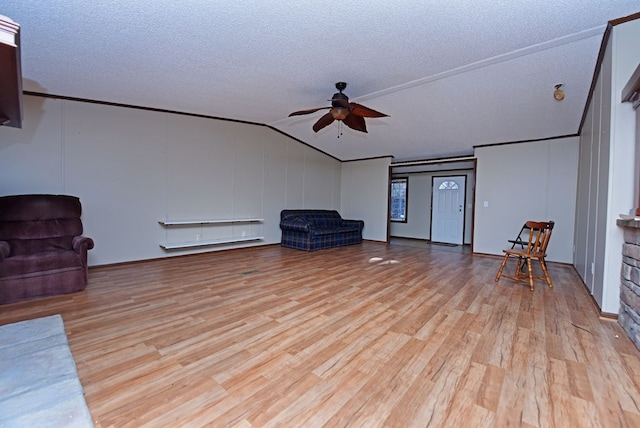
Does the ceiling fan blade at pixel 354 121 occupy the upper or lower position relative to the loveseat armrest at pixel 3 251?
upper

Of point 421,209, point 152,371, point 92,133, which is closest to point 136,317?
point 152,371

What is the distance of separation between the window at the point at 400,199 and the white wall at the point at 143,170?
401 cm

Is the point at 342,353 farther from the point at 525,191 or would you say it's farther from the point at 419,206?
the point at 419,206

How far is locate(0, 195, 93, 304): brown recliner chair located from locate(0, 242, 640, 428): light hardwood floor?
7.1 inches

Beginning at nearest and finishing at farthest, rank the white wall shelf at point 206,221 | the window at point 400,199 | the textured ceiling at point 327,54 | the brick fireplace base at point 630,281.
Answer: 1. the brick fireplace base at point 630,281
2. the textured ceiling at point 327,54
3. the white wall shelf at point 206,221
4. the window at point 400,199

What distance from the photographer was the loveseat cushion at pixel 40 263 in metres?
2.96

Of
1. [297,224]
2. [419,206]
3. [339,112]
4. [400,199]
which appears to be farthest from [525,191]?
[297,224]

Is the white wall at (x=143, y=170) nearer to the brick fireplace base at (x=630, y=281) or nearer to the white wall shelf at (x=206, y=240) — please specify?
the white wall shelf at (x=206, y=240)

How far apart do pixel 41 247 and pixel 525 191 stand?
7.72 meters

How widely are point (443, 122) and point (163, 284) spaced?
16.7 feet

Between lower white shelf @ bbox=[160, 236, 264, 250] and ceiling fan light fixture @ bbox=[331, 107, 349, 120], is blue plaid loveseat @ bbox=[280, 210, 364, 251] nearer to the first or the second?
lower white shelf @ bbox=[160, 236, 264, 250]

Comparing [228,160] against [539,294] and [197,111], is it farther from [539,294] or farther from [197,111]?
[539,294]

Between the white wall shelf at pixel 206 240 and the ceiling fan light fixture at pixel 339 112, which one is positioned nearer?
the ceiling fan light fixture at pixel 339 112

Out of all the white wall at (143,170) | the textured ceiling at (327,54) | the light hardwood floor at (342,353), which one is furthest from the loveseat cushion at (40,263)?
the textured ceiling at (327,54)
